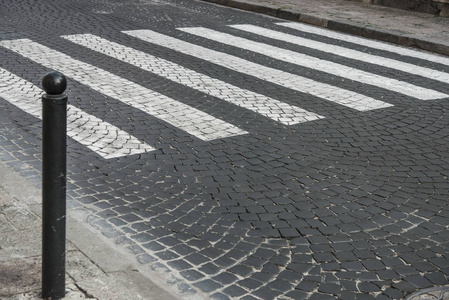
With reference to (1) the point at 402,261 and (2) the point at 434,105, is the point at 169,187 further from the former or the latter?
(2) the point at 434,105

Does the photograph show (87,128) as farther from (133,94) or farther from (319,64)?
(319,64)

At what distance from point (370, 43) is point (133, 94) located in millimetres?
5463

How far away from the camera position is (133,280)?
3918 millimetres

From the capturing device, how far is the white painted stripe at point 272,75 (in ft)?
26.0

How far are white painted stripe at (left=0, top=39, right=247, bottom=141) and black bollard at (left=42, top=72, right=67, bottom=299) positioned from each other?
10.1ft

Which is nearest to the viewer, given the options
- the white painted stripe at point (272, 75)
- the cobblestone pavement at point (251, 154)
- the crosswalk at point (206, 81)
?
the cobblestone pavement at point (251, 154)

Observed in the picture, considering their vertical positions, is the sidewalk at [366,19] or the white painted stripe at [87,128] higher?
the sidewalk at [366,19]

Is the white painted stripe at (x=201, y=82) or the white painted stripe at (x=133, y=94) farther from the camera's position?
the white painted stripe at (x=201, y=82)

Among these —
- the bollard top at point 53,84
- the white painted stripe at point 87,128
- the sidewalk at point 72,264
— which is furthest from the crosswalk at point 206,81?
the bollard top at point 53,84

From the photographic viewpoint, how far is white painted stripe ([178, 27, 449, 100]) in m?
8.47

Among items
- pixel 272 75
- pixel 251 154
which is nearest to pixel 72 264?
pixel 251 154

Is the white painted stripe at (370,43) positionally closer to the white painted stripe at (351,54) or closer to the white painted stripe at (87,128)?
the white painted stripe at (351,54)

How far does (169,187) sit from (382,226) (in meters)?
1.74

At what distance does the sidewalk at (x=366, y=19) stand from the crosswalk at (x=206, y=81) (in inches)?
18.6
